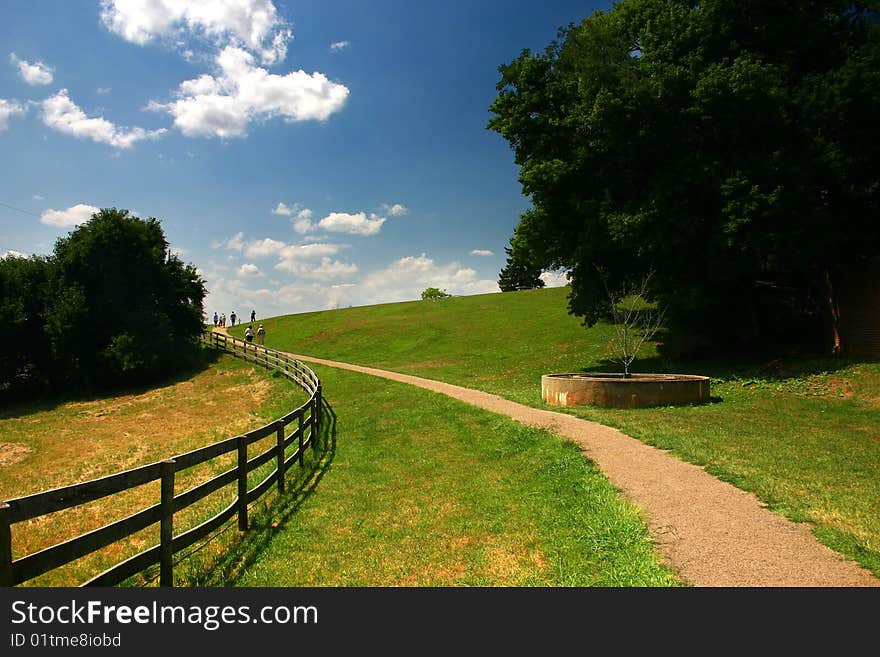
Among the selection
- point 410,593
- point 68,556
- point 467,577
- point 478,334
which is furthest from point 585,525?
point 478,334

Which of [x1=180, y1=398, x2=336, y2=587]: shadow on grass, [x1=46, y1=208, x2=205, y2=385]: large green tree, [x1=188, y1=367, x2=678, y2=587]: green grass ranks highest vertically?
[x1=46, y1=208, x2=205, y2=385]: large green tree

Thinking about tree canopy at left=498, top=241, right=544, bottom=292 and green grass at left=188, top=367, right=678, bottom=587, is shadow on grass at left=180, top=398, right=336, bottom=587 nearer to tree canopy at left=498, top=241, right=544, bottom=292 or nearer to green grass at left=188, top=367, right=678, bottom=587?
green grass at left=188, top=367, right=678, bottom=587

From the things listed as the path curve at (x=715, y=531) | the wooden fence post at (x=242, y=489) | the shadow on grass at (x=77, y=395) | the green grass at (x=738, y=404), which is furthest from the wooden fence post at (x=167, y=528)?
the shadow on grass at (x=77, y=395)

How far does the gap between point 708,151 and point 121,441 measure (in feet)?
84.2

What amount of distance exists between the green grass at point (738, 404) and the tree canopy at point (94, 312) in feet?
39.8

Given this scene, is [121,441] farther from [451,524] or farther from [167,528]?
[451,524]

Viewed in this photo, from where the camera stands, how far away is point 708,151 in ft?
72.4

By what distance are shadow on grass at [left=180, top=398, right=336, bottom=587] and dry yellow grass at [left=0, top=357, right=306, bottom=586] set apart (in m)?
1.29

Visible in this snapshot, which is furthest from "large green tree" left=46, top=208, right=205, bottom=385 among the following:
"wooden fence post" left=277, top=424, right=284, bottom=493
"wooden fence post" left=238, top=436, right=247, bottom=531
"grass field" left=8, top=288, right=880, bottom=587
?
"wooden fence post" left=238, top=436, right=247, bottom=531

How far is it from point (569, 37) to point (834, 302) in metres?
16.6

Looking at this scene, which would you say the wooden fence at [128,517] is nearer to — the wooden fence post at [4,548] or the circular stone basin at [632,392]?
the wooden fence post at [4,548]

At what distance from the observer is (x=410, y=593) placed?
15.1ft

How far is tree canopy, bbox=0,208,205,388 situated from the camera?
111ft

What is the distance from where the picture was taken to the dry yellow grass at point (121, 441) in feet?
31.4
